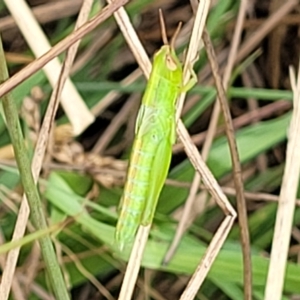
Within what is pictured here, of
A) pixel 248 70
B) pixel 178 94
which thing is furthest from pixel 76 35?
pixel 248 70

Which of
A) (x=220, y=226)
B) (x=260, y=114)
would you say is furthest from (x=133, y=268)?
(x=260, y=114)

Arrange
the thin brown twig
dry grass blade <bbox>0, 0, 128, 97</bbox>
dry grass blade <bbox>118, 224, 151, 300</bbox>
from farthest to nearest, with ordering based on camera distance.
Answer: the thin brown twig, dry grass blade <bbox>118, 224, 151, 300</bbox>, dry grass blade <bbox>0, 0, 128, 97</bbox>

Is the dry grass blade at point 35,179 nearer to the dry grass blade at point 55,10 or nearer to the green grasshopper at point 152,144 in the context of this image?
the green grasshopper at point 152,144

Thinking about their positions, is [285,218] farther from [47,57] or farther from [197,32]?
[47,57]

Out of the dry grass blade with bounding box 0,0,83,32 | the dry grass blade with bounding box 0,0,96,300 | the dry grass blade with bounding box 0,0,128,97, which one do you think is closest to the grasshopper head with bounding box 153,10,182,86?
the dry grass blade with bounding box 0,0,96,300

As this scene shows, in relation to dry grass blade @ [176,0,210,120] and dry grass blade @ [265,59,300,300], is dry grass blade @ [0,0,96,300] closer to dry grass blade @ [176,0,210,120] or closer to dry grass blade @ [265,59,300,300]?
dry grass blade @ [176,0,210,120]

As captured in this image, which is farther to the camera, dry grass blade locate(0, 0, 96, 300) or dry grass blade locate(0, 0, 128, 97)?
dry grass blade locate(0, 0, 96, 300)

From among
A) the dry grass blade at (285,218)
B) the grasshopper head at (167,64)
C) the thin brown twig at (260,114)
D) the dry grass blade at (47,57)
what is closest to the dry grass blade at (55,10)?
the thin brown twig at (260,114)

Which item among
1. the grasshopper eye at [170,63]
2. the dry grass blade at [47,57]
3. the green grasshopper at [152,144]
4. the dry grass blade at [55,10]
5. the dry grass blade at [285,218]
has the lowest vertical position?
the dry grass blade at [285,218]
